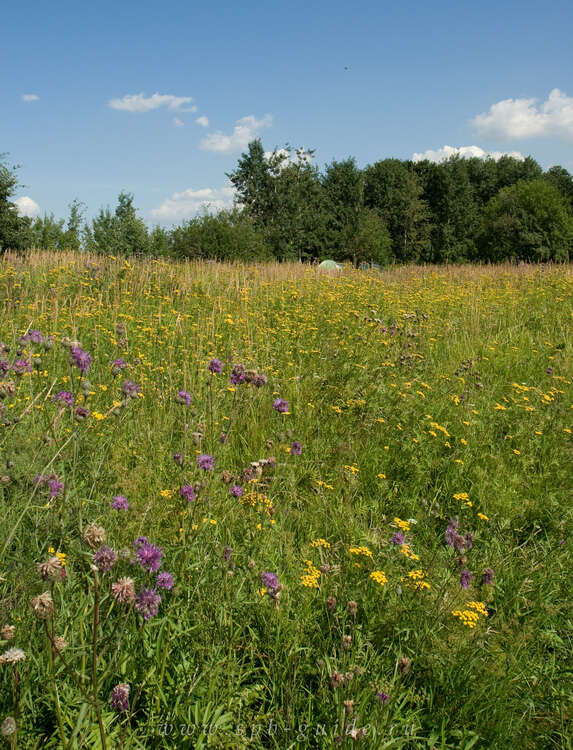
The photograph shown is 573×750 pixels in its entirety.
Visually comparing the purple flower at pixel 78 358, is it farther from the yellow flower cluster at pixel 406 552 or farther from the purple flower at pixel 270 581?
the yellow flower cluster at pixel 406 552

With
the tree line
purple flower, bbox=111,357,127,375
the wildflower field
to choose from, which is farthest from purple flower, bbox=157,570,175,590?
the tree line

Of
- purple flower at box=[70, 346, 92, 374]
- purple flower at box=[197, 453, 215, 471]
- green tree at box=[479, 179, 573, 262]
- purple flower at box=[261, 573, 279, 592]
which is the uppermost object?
green tree at box=[479, 179, 573, 262]

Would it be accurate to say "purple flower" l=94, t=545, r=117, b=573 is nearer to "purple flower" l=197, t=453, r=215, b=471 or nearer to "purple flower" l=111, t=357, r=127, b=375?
"purple flower" l=197, t=453, r=215, b=471

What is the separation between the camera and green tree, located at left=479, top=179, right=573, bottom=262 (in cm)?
3138

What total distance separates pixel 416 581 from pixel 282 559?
0.55m

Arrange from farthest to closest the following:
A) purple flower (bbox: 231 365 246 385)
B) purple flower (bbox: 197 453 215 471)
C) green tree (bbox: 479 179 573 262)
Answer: green tree (bbox: 479 179 573 262) → purple flower (bbox: 231 365 246 385) → purple flower (bbox: 197 453 215 471)

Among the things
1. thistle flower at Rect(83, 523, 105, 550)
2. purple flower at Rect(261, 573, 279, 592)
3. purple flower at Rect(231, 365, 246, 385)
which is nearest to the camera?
thistle flower at Rect(83, 523, 105, 550)

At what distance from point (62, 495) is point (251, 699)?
970 millimetres

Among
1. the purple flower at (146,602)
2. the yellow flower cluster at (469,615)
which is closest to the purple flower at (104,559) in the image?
the purple flower at (146,602)

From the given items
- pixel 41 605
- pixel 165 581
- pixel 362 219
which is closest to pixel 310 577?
pixel 165 581

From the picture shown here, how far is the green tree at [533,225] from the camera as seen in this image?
103 feet

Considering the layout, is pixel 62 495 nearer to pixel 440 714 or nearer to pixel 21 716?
pixel 21 716

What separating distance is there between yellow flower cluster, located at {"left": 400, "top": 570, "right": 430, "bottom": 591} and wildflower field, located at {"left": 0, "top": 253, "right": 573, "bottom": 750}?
0.02m

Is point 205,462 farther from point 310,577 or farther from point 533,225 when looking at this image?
point 533,225
